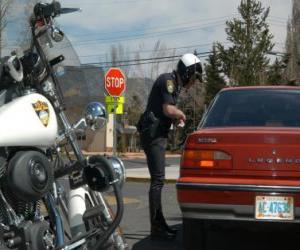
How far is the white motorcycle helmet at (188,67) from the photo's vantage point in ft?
21.1

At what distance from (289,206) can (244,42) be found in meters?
29.5

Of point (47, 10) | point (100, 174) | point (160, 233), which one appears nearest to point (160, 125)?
point (160, 233)

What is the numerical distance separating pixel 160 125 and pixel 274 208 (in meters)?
1.84

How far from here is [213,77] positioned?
136 feet

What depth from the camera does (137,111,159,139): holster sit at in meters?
6.39

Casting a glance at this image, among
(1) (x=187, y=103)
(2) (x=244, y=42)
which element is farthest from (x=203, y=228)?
(1) (x=187, y=103)

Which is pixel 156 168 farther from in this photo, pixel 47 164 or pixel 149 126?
pixel 47 164

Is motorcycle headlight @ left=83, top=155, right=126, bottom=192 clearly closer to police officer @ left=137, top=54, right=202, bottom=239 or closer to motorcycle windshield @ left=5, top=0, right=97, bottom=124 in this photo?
motorcycle windshield @ left=5, top=0, right=97, bottom=124

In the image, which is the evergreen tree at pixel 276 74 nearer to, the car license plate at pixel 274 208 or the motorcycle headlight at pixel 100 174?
the car license plate at pixel 274 208

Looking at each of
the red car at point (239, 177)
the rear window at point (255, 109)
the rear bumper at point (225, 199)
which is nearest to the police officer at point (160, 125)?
the rear window at point (255, 109)

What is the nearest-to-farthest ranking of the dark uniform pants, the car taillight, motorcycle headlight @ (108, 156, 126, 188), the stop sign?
motorcycle headlight @ (108, 156, 126, 188), the car taillight, the dark uniform pants, the stop sign

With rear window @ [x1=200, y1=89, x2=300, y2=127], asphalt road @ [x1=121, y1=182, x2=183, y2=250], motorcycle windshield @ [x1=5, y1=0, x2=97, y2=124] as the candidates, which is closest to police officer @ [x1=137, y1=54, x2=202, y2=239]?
asphalt road @ [x1=121, y1=182, x2=183, y2=250]

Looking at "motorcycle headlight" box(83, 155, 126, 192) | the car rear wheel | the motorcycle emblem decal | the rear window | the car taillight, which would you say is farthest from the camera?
the rear window

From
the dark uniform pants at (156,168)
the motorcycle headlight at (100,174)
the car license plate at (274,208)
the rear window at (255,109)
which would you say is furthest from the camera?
the dark uniform pants at (156,168)
